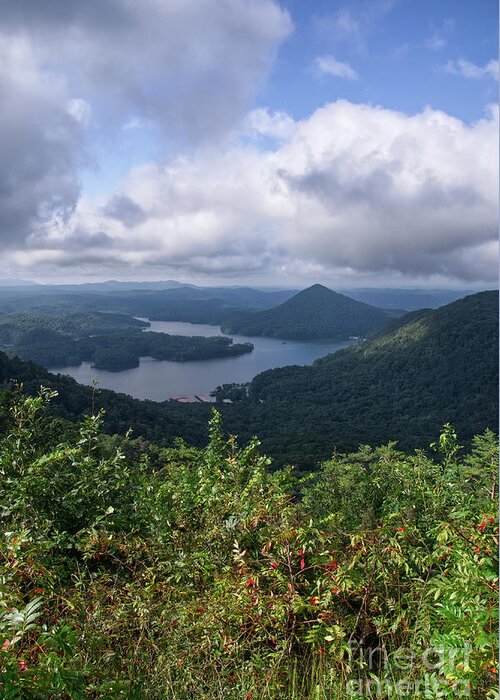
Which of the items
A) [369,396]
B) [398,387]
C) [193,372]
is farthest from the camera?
[193,372]

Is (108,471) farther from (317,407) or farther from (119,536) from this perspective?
(317,407)

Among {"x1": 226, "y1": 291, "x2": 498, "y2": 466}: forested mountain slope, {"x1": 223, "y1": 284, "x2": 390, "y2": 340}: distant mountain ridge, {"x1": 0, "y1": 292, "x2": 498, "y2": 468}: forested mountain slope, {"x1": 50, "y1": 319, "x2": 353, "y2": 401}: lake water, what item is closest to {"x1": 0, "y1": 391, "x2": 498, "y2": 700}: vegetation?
{"x1": 0, "y1": 292, "x2": 498, "y2": 468}: forested mountain slope

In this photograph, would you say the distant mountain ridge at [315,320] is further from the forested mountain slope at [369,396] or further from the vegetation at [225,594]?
the vegetation at [225,594]

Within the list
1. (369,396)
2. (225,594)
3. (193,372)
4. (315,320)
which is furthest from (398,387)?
(315,320)

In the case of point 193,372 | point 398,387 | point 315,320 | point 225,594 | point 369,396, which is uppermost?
point 315,320

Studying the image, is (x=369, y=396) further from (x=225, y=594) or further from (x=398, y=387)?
(x=225, y=594)

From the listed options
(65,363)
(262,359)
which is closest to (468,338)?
(262,359)

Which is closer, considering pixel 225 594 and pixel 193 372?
pixel 225 594

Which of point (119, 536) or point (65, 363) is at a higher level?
point (119, 536)

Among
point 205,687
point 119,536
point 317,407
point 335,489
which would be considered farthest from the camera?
point 317,407
